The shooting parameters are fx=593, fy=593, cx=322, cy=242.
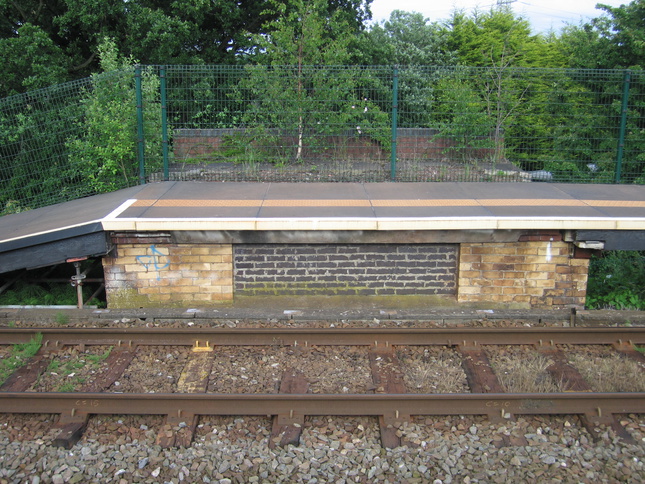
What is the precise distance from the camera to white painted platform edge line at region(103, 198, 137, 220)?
7.54 metres

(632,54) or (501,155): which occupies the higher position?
(632,54)

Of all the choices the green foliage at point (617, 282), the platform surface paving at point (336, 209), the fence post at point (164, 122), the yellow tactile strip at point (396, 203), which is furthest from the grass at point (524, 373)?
the fence post at point (164, 122)

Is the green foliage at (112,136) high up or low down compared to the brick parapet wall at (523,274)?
up

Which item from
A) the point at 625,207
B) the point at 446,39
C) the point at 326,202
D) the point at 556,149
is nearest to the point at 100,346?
the point at 326,202

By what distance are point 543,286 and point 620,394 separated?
258cm

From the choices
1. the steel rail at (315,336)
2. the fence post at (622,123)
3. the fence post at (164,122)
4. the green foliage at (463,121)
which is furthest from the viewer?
the green foliage at (463,121)

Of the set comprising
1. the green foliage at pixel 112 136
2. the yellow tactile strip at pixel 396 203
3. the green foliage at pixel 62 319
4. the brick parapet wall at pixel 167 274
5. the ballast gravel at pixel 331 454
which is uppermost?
the green foliage at pixel 112 136

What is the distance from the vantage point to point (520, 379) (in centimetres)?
579

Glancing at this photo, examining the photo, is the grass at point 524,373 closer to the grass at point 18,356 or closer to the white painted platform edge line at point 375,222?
the white painted platform edge line at point 375,222

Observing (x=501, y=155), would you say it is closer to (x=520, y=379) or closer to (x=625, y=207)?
(x=625, y=207)

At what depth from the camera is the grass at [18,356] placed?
612 cm

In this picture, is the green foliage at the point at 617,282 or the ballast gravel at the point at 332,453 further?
the green foliage at the point at 617,282

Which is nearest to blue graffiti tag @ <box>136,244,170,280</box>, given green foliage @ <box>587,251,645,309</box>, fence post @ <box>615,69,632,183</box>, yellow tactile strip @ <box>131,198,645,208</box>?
yellow tactile strip @ <box>131,198,645,208</box>

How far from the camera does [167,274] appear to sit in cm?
768
